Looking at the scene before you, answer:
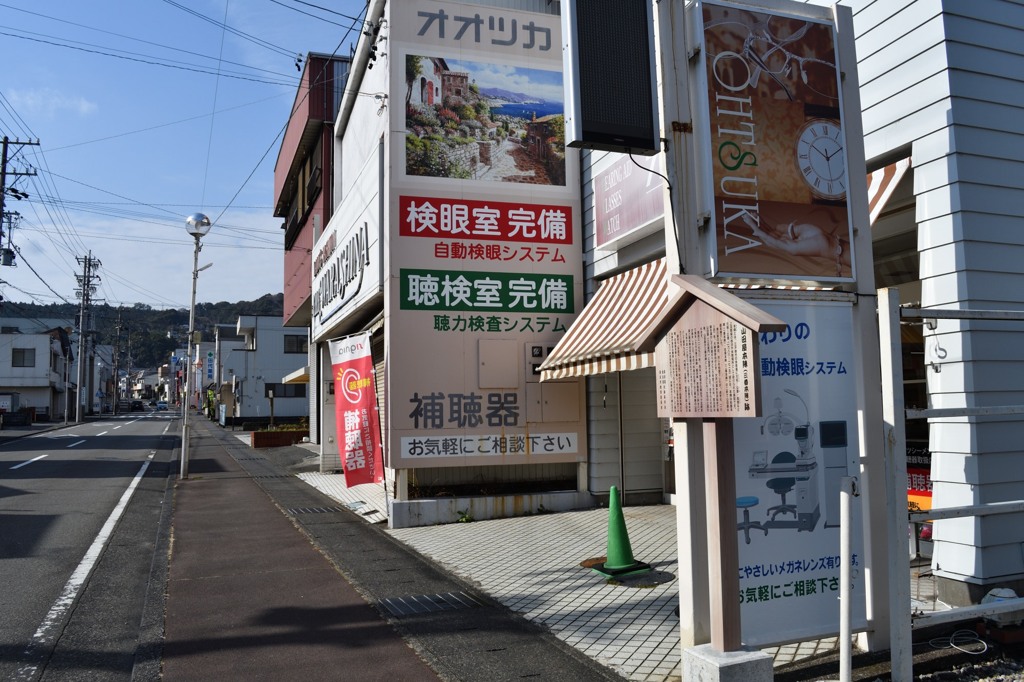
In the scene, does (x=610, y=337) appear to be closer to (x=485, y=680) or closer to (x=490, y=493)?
(x=490, y=493)

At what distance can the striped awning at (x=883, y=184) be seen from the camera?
6.04 metres

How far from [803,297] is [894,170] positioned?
227 centimetres

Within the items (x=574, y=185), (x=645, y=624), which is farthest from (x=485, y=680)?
(x=574, y=185)

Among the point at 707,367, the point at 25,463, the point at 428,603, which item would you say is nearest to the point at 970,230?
the point at 707,367

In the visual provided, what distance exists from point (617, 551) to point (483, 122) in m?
7.64

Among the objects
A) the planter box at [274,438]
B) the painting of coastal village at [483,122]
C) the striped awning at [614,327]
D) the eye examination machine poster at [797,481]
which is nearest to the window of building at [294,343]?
the planter box at [274,438]

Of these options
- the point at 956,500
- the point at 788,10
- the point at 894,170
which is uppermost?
the point at 788,10

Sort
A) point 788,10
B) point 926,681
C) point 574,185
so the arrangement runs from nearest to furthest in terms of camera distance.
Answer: point 926,681 → point 788,10 → point 574,185

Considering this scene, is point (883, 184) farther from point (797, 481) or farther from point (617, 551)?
point (617, 551)

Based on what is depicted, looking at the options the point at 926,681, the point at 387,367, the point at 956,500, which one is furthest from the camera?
the point at 387,367

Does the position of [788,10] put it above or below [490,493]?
above

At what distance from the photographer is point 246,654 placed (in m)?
5.45

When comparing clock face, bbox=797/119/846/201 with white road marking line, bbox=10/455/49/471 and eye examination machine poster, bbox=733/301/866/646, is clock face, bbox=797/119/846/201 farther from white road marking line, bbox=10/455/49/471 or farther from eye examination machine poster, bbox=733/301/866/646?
white road marking line, bbox=10/455/49/471

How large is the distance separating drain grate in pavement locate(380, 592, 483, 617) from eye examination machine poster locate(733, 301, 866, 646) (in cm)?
311
